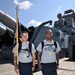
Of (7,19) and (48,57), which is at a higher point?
(7,19)

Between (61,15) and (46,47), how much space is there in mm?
22427

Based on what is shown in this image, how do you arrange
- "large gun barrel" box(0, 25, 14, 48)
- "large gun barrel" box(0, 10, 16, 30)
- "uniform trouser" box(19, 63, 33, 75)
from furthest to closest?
"large gun barrel" box(0, 25, 14, 48)
"large gun barrel" box(0, 10, 16, 30)
"uniform trouser" box(19, 63, 33, 75)

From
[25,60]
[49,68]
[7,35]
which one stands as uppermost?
[7,35]

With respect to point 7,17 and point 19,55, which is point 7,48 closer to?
point 7,17

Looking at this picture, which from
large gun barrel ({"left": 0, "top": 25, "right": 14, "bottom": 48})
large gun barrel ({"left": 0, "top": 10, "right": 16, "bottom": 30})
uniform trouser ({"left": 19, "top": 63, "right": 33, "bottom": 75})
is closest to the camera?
uniform trouser ({"left": 19, "top": 63, "right": 33, "bottom": 75})

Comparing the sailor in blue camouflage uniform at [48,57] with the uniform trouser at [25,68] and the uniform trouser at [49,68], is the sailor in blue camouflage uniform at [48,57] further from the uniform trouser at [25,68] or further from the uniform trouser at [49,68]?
the uniform trouser at [25,68]

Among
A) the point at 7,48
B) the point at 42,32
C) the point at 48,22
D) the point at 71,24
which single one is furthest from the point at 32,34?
the point at 71,24

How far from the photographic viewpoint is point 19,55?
14.5ft

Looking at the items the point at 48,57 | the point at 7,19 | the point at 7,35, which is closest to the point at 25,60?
the point at 48,57

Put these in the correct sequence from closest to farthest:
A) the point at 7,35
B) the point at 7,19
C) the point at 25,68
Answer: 1. the point at 25,68
2. the point at 7,19
3. the point at 7,35

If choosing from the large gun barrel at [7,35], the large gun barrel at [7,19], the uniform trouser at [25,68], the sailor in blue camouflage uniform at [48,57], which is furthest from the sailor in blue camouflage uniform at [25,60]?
the large gun barrel at [7,35]

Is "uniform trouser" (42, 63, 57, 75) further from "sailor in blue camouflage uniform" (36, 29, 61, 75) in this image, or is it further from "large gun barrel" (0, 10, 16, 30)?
"large gun barrel" (0, 10, 16, 30)

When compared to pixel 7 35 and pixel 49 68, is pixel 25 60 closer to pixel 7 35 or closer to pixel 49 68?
pixel 49 68

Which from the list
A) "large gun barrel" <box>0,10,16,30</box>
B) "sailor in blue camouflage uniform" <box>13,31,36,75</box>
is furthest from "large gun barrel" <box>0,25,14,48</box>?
"sailor in blue camouflage uniform" <box>13,31,36,75</box>
